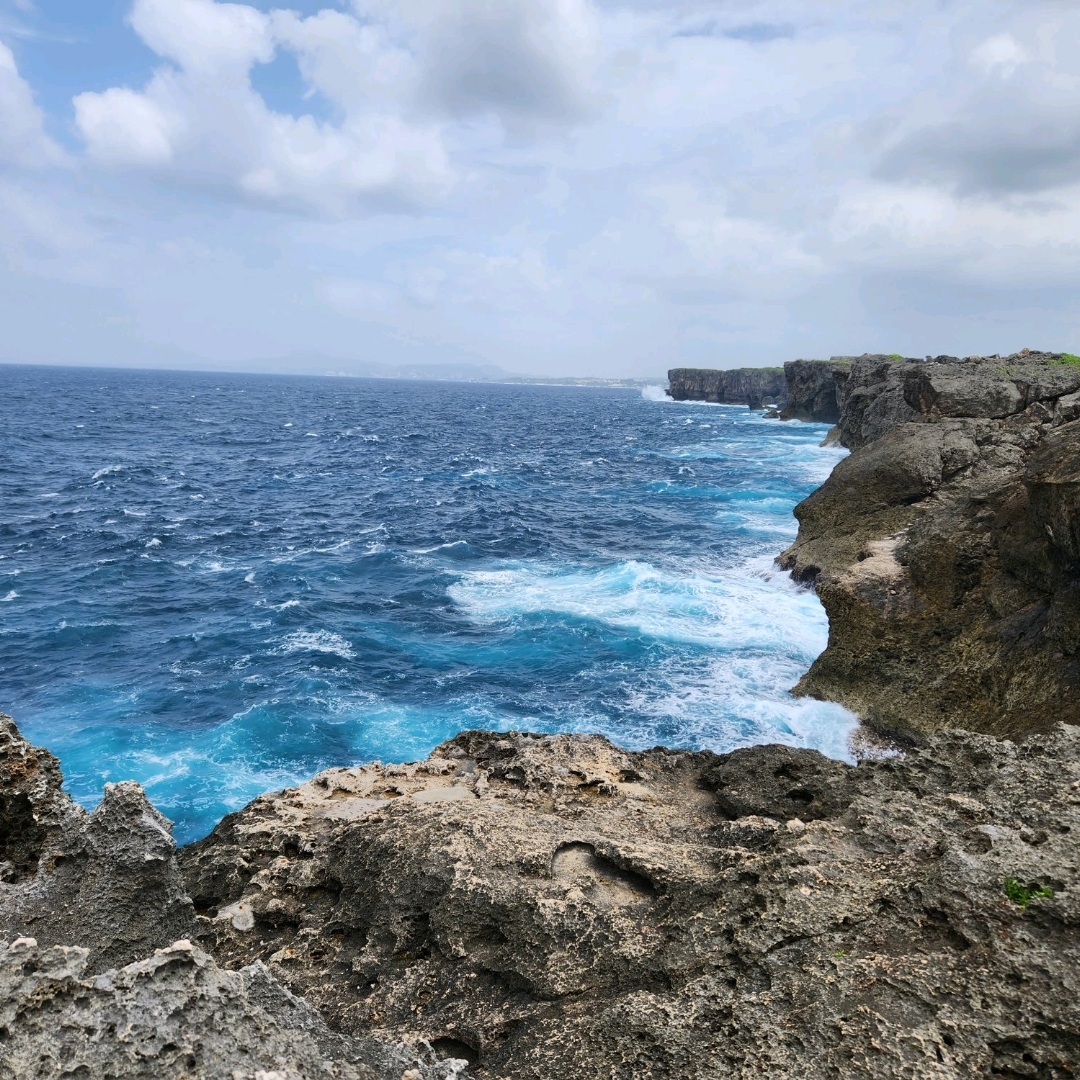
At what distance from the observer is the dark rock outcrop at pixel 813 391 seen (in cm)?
10725

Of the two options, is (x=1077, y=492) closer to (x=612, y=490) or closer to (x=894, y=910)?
(x=894, y=910)

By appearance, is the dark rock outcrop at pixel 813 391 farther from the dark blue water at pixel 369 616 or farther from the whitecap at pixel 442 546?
the whitecap at pixel 442 546

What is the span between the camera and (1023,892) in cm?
606

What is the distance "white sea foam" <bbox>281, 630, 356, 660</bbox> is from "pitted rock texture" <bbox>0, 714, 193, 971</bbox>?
18.2 m

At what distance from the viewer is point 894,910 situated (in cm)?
638

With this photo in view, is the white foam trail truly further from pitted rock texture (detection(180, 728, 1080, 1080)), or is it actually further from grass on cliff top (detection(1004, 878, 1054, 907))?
grass on cliff top (detection(1004, 878, 1054, 907))

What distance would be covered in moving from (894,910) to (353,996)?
511 cm

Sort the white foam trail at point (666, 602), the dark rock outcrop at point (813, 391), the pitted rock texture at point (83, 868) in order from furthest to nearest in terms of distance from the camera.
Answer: the dark rock outcrop at point (813, 391), the white foam trail at point (666, 602), the pitted rock texture at point (83, 868)

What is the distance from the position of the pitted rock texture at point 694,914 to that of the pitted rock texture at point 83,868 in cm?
74

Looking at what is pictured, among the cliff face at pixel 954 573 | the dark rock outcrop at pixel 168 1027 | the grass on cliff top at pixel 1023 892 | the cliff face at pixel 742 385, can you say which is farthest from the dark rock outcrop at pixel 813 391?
the dark rock outcrop at pixel 168 1027

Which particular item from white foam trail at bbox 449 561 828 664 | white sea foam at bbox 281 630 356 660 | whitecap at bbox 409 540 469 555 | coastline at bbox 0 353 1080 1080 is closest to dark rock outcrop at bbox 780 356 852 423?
whitecap at bbox 409 540 469 555

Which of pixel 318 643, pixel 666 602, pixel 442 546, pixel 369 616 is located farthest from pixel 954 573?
pixel 442 546

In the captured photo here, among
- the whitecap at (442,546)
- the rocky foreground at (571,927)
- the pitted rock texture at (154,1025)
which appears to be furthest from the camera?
the whitecap at (442,546)

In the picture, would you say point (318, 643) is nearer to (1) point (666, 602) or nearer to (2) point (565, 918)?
(1) point (666, 602)
